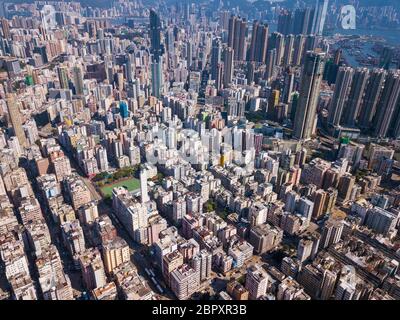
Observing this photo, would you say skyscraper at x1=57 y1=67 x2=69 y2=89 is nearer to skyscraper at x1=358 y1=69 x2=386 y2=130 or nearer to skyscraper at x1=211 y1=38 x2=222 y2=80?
skyscraper at x1=211 y1=38 x2=222 y2=80

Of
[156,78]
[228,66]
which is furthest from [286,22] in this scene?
[156,78]

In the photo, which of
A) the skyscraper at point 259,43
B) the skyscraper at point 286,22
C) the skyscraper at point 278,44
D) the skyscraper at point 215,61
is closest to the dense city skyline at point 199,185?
the skyscraper at point 215,61

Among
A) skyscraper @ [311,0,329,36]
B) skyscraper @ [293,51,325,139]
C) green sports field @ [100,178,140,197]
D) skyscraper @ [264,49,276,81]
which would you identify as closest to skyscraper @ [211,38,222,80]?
skyscraper @ [264,49,276,81]

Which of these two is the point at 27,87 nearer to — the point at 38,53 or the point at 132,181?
the point at 38,53

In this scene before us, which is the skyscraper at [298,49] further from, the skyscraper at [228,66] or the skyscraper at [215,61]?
the skyscraper at [228,66]

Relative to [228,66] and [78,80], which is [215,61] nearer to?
[228,66]

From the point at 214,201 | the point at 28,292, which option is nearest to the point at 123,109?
the point at 214,201
